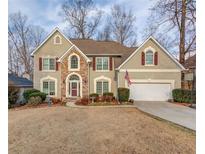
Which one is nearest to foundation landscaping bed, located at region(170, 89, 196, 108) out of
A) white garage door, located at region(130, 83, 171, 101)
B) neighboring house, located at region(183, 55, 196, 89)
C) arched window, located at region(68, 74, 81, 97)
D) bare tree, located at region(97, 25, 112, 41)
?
white garage door, located at region(130, 83, 171, 101)

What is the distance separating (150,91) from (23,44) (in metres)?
30.4

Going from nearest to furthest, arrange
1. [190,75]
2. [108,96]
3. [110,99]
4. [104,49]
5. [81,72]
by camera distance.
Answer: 1. [190,75]
2. [110,99]
3. [108,96]
4. [81,72]
5. [104,49]

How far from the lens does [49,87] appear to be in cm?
2083

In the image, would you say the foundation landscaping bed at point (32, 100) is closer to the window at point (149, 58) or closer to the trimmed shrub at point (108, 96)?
the trimmed shrub at point (108, 96)

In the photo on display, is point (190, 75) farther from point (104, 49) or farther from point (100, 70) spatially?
point (104, 49)

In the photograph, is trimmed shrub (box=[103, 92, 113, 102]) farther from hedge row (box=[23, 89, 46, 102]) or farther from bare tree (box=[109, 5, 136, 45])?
bare tree (box=[109, 5, 136, 45])

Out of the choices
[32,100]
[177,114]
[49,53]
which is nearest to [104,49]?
[49,53]

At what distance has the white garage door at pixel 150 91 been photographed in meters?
19.5

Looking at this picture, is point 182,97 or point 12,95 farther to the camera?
point 182,97

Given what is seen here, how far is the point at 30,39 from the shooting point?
40906 millimetres

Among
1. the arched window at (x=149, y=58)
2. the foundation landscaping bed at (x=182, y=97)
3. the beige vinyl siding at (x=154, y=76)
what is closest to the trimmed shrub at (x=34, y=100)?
the beige vinyl siding at (x=154, y=76)

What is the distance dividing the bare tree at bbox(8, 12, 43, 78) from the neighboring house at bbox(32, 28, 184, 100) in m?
18.5

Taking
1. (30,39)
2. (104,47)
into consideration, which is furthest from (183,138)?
(30,39)
